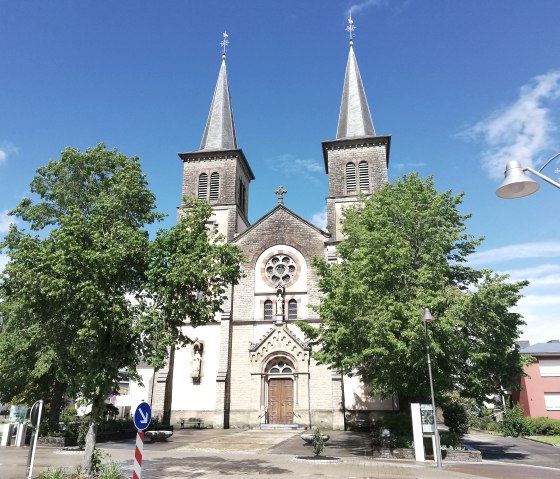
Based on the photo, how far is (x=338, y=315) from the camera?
17484 mm

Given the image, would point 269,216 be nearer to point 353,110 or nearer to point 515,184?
point 353,110

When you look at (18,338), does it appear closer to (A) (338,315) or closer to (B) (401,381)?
(A) (338,315)

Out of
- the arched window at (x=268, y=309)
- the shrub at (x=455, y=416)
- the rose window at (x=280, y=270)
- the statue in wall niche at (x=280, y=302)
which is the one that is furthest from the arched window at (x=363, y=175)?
the shrub at (x=455, y=416)

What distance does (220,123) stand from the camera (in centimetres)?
4078

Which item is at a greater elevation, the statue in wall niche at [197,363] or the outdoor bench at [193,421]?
the statue in wall niche at [197,363]

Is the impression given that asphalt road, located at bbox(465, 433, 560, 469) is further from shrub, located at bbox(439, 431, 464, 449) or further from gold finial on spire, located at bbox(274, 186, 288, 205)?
Answer: gold finial on spire, located at bbox(274, 186, 288, 205)

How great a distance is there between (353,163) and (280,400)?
18927 mm

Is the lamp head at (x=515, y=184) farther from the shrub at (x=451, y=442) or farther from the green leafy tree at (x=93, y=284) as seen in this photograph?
the shrub at (x=451, y=442)

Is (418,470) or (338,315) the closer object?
(418,470)

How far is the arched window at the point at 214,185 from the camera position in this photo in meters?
37.0

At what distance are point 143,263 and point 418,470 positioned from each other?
34.6ft

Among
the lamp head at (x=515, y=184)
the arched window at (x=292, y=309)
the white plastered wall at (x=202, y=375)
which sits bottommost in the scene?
the white plastered wall at (x=202, y=375)

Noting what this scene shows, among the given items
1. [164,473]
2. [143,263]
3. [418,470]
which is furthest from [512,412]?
[143,263]

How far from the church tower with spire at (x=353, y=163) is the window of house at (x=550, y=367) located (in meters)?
18.5
